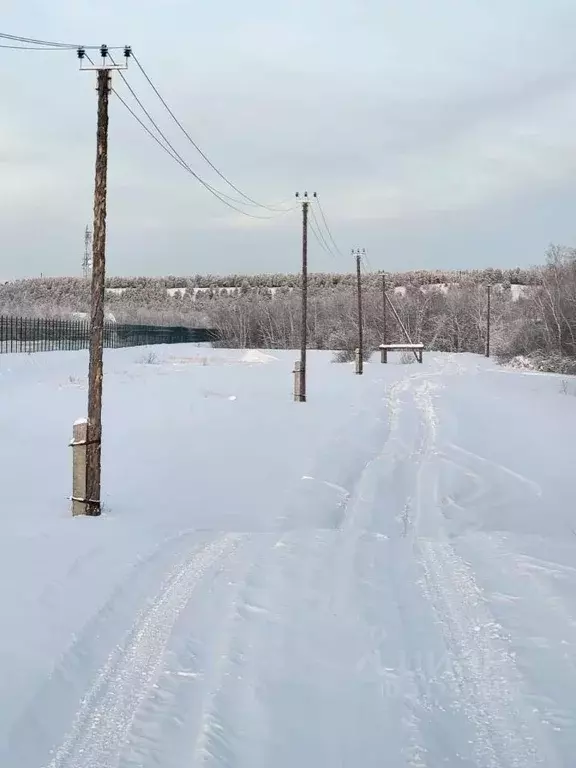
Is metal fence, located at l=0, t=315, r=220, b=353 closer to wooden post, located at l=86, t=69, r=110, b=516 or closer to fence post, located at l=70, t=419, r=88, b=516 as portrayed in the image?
wooden post, located at l=86, t=69, r=110, b=516

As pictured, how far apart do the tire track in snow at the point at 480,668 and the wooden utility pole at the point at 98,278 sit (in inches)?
148

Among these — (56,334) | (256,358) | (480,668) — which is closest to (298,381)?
(480,668)

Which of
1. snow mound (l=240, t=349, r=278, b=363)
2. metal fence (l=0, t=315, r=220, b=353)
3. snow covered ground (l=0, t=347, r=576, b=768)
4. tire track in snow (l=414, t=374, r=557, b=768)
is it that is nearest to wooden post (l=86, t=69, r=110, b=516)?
snow covered ground (l=0, t=347, r=576, b=768)

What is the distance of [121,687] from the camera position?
12.2 ft

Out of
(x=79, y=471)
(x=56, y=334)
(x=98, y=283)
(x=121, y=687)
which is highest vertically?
(x=56, y=334)

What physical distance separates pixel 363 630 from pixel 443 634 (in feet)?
1.60

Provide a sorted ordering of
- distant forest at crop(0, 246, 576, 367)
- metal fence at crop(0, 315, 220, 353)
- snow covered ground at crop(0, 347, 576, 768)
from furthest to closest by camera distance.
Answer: distant forest at crop(0, 246, 576, 367) < metal fence at crop(0, 315, 220, 353) < snow covered ground at crop(0, 347, 576, 768)

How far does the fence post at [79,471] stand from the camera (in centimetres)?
788

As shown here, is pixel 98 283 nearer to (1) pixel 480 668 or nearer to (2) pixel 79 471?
(2) pixel 79 471

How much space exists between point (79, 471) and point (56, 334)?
144ft

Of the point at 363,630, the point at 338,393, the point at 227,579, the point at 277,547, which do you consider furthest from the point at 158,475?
the point at 338,393

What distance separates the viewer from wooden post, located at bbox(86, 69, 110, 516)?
8.13m

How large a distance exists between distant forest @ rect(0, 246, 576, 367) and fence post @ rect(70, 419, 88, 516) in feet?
151

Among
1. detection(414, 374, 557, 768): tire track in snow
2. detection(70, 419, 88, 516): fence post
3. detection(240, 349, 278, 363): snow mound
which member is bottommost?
detection(414, 374, 557, 768): tire track in snow
